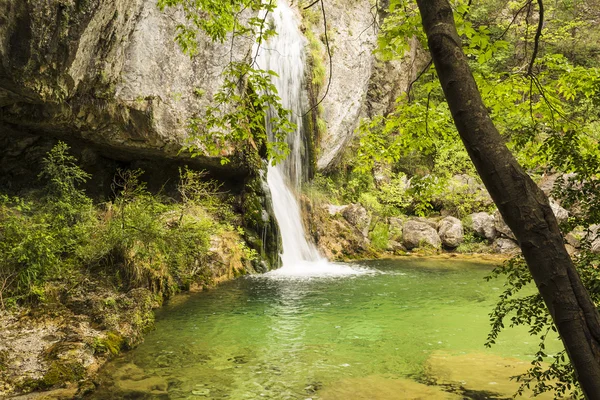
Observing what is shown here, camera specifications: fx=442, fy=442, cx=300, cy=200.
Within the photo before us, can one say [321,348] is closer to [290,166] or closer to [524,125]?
[524,125]

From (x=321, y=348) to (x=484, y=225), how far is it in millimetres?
14396

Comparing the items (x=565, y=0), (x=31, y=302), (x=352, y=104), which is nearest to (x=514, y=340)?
(x=31, y=302)

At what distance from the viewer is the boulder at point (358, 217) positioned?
17984 millimetres

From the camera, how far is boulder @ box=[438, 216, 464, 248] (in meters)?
18.2

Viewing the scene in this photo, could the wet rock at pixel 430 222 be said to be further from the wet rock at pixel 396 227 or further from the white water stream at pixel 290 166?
the white water stream at pixel 290 166

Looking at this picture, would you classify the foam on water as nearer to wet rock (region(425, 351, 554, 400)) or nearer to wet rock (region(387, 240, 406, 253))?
wet rock (region(387, 240, 406, 253))

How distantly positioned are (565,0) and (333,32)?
13463 mm

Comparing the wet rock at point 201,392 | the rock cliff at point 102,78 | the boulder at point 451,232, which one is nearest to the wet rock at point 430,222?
the boulder at point 451,232

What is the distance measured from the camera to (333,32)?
20.0m

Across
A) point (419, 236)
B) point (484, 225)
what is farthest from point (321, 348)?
point (484, 225)

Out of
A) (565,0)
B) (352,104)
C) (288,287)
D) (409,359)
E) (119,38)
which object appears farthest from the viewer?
(565,0)

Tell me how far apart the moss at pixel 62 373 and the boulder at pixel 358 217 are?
45.0ft

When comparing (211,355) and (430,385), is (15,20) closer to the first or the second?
(211,355)

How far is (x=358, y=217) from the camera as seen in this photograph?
18.0m
